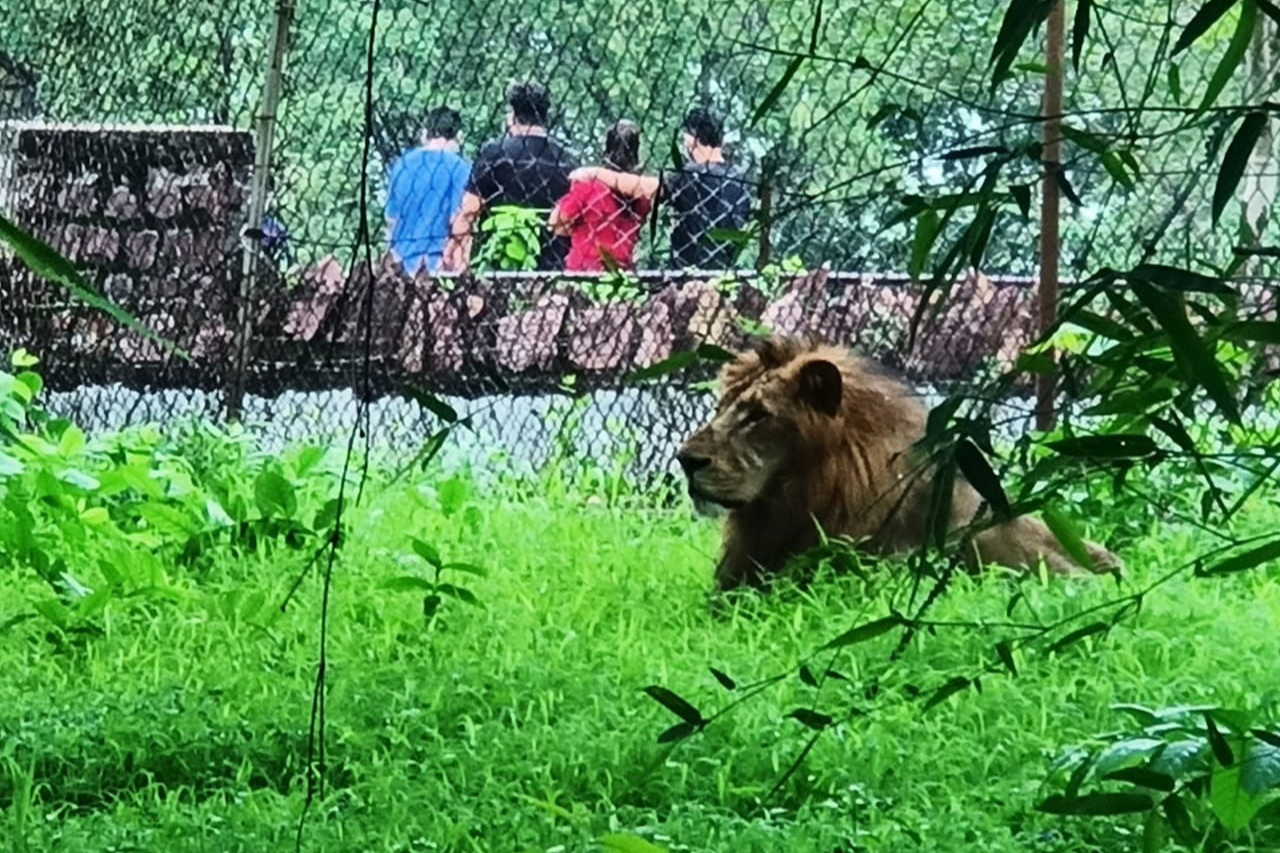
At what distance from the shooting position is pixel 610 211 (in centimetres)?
603

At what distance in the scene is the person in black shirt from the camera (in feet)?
20.6

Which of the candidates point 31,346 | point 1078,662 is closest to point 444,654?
point 1078,662

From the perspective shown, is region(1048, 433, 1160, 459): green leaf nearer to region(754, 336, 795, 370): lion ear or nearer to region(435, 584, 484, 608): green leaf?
region(435, 584, 484, 608): green leaf

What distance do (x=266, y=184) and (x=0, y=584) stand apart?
227 cm

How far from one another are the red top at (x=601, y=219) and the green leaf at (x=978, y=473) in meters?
4.55

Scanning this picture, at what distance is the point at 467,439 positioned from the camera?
21.4 ft

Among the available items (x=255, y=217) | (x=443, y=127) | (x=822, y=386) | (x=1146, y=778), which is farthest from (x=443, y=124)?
(x=1146, y=778)

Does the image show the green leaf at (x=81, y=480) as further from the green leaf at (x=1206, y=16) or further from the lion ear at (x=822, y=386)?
the green leaf at (x=1206, y=16)

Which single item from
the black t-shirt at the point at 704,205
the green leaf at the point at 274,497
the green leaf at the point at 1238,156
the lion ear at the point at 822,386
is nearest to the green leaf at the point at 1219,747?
the green leaf at the point at 1238,156

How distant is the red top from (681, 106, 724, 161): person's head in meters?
0.23

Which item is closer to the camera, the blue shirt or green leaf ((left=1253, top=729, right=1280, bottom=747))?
green leaf ((left=1253, top=729, right=1280, bottom=747))

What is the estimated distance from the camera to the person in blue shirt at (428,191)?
20.6 ft

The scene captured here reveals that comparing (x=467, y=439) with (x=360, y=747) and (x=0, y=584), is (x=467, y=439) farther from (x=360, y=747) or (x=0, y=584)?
(x=360, y=747)

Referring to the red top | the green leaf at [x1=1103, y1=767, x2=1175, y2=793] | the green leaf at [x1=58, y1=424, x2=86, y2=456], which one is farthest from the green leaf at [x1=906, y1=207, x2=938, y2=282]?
the red top
